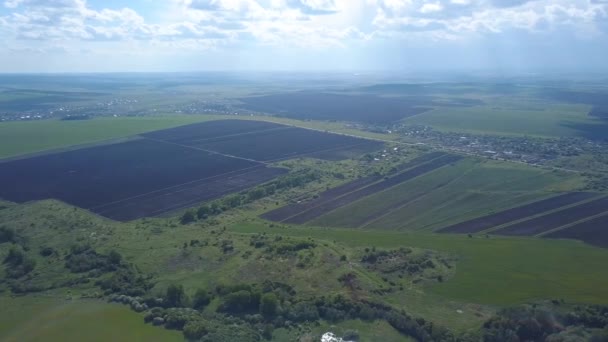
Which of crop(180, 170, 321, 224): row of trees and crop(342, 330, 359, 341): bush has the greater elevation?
crop(180, 170, 321, 224): row of trees

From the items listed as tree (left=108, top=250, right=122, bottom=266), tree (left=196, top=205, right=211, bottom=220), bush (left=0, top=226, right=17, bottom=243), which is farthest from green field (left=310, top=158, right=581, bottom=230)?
bush (left=0, top=226, right=17, bottom=243)

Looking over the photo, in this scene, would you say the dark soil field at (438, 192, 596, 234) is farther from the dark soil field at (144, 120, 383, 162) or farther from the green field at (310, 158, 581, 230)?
the dark soil field at (144, 120, 383, 162)

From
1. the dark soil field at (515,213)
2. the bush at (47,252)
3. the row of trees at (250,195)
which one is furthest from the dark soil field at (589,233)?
the bush at (47,252)

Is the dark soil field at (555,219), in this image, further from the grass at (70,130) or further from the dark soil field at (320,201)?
the grass at (70,130)

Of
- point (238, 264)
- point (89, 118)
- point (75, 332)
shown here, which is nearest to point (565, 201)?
point (238, 264)

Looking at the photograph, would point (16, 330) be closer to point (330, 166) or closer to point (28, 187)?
point (28, 187)

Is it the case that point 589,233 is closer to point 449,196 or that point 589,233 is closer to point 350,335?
point 449,196
